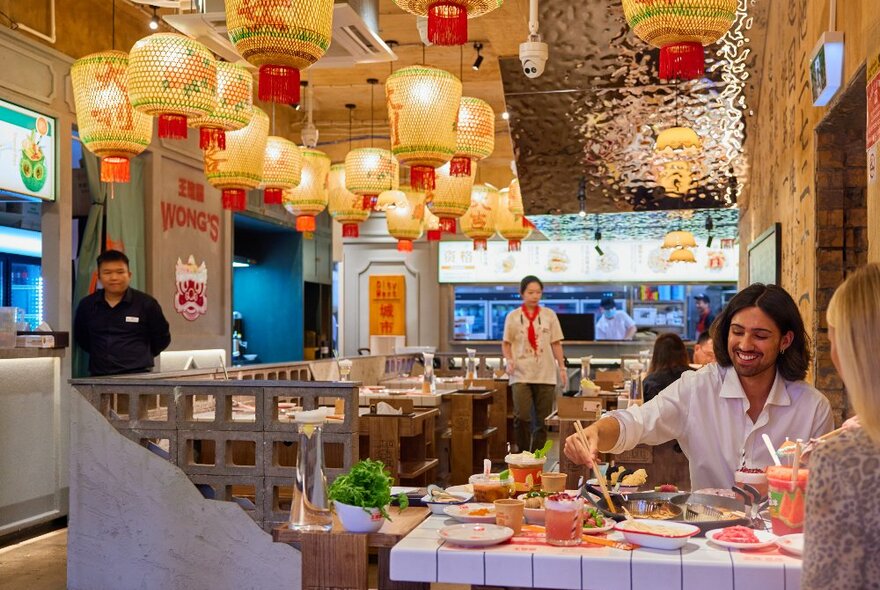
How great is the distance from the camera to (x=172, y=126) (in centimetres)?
525

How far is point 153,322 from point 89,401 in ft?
5.67

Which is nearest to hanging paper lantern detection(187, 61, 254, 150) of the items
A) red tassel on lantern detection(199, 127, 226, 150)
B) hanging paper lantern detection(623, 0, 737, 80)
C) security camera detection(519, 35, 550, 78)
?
red tassel on lantern detection(199, 127, 226, 150)

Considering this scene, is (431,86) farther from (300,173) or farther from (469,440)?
(469,440)

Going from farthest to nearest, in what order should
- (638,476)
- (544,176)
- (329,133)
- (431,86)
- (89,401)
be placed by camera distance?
(329,133) < (544,176) < (431,86) < (89,401) < (638,476)

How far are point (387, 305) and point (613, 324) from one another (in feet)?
13.4

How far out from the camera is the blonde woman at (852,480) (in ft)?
4.88

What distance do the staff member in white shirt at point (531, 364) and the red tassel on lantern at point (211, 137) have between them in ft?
13.3

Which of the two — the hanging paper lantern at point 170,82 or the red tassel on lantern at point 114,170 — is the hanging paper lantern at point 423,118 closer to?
the hanging paper lantern at point 170,82

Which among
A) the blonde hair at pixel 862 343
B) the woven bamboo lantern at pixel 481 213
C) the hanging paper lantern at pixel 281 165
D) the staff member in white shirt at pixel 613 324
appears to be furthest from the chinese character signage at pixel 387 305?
the blonde hair at pixel 862 343

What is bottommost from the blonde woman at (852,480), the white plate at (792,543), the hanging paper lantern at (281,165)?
the white plate at (792,543)

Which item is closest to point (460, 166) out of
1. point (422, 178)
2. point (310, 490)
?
point (422, 178)

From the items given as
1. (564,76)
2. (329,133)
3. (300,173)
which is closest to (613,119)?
(564,76)

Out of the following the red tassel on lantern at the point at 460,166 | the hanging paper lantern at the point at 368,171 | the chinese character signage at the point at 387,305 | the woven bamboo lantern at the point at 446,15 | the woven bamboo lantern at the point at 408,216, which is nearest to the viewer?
the woven bamboo lantern at the point at 446,15

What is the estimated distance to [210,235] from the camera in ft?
33.9
